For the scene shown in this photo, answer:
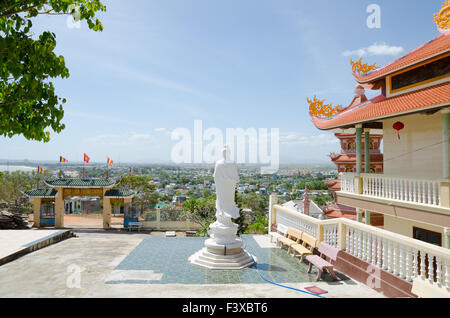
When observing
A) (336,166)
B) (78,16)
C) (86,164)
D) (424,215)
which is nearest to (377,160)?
(336,166)

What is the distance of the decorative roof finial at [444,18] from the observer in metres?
9.80

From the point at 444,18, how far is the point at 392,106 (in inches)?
150

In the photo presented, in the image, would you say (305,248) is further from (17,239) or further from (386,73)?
(17,239)

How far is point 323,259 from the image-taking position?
784 centimetres

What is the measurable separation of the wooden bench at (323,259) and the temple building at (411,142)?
2453 millimetres

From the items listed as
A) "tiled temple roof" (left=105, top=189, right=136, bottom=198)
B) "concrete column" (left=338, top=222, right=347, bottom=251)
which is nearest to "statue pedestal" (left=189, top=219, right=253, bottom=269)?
"concrete column" (left=338, top=222, right=347, bottom=251)

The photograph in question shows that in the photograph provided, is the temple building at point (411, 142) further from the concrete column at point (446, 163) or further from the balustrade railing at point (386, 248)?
the balustrade railing at point (386, 248)

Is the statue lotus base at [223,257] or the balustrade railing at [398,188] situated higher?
the balustrade railing at [398,188]

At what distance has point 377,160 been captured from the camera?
55.0 feet

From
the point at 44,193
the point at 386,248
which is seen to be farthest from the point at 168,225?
the point at 386,248

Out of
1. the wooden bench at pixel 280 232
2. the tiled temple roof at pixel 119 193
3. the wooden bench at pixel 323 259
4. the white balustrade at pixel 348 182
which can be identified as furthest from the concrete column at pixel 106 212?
the wooden bench at pixel 323 259
